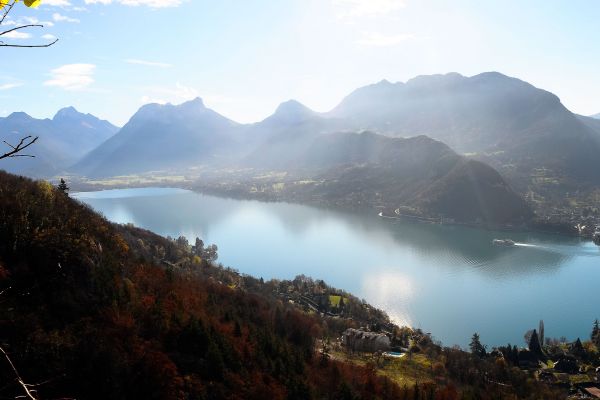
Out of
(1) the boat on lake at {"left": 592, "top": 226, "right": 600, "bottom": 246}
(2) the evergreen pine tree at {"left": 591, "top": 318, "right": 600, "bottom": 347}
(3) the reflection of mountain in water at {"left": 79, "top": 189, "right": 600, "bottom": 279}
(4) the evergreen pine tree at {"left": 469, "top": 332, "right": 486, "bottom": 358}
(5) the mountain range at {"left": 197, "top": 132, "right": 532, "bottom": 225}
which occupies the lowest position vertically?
(4) the evergreen pine tree at {"left": 469, "top": 332, "right": 486, "bottom": 358}

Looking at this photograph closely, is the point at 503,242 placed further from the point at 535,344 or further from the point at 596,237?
the point at 535,344

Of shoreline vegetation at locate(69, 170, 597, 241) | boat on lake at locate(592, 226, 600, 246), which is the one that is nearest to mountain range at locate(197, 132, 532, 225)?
shoreline vegetation at locate(69, 170, 597, 241)

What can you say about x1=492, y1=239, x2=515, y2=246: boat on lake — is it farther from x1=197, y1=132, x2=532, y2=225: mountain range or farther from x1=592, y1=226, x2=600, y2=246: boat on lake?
x1=197, y1=132, x2=532, y2=225: mountain range

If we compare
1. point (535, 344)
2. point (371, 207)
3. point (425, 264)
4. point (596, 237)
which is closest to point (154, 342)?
point (535, 344)

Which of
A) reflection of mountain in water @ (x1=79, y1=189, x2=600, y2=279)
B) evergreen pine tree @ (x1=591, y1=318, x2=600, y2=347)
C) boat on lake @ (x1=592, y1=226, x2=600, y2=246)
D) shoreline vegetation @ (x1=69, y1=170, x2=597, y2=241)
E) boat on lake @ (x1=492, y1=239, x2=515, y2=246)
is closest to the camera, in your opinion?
evergreen pine tree @ (x1=591, y1=318, x2=600, y2=347)

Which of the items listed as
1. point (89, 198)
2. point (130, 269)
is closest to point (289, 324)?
point (130, 269)

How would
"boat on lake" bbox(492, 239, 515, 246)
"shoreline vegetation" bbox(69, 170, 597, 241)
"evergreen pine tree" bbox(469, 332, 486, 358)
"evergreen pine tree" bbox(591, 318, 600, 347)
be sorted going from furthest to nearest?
1. "shoreline vegetation" bbox(69, 170, 597, 241)
2. "boat on lake" bbox(492, 239, 515, 246)
3. "evergreen pine tree" bbox(591, 318, 600, 347)
4. "evergreen pine tree" bbox(469, 332, 486, 358)
